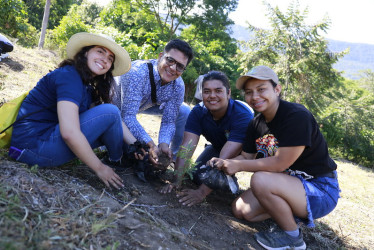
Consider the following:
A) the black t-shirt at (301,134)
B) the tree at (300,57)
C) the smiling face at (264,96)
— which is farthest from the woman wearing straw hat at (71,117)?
the tree at (300,57)

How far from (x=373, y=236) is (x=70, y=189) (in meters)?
3.53

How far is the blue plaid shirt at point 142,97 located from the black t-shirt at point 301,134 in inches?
47.9

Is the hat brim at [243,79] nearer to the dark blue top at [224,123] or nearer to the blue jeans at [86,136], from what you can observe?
the dark blue top at [224,123]

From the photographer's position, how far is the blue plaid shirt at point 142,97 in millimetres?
3123

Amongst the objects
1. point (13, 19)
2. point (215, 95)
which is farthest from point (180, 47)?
point (13, 19)

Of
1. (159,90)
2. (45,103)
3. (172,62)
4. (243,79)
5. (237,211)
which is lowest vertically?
(237,211)

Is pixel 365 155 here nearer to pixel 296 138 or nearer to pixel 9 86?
pixel 296 138

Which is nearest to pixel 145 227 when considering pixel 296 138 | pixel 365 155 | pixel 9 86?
pixel 296 138

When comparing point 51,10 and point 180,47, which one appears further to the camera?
point 51,10

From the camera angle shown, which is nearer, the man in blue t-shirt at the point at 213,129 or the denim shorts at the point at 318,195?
the denim shorts at the point at 318,195

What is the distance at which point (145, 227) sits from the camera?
1.88 metres

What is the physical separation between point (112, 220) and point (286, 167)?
5.00 feet

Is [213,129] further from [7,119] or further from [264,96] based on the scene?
[7,119]

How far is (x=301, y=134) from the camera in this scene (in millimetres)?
2316
